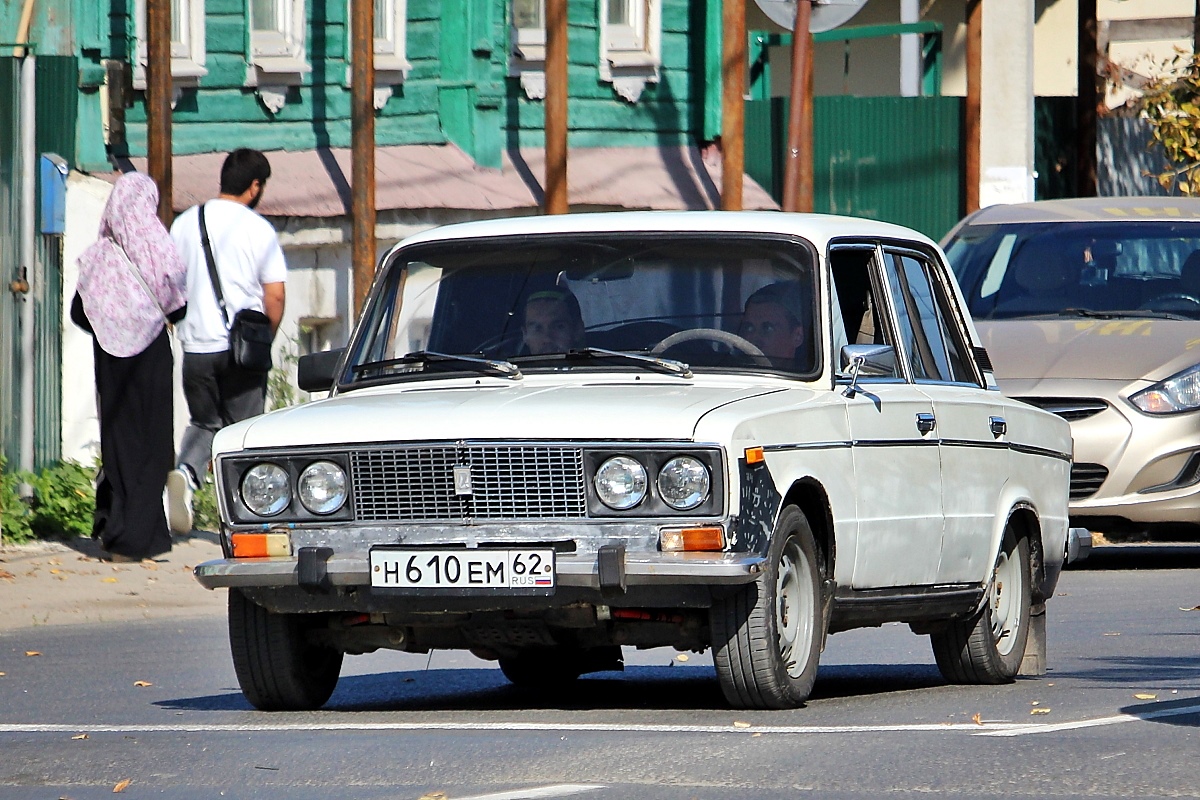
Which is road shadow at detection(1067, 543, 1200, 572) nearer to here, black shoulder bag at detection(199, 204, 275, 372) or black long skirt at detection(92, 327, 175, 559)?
black shoulder bag at detection(199, 204, 275, 372)

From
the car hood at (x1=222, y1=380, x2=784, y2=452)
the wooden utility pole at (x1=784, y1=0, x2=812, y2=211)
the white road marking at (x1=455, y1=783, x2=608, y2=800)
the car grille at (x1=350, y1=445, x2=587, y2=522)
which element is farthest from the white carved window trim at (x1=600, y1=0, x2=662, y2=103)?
the white road marking at (x1=455, y1=783, x2=608, y2=800)

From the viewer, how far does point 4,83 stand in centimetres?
1456

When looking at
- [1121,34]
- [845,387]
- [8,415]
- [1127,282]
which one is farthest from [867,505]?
[1121,34]

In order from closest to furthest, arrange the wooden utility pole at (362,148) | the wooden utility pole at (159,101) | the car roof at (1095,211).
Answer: the car roof at (1095,211)
the wooden utility pole at (159,101)
the wooden utility pole at (362,148)

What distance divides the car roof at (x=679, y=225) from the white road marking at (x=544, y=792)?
2.83 m

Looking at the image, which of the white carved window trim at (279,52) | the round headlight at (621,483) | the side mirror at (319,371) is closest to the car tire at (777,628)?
the round headlight at (621,483)

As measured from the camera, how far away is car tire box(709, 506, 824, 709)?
23.9 feet

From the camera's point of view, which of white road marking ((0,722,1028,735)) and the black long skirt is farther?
the black long skirt

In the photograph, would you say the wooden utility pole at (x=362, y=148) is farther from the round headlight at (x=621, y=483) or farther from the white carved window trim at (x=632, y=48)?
the round headlight at (x=621, y=483)

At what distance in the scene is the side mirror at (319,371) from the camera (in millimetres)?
8445

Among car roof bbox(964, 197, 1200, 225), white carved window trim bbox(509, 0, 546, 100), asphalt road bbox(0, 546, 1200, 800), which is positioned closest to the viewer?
asphalt road bbox(0, 546, 1200, 800)

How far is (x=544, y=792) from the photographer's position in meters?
5.86

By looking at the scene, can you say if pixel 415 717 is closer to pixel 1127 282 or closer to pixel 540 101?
pixel 1127 282

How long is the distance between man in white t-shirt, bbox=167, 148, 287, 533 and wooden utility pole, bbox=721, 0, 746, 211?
7618 millimetres
